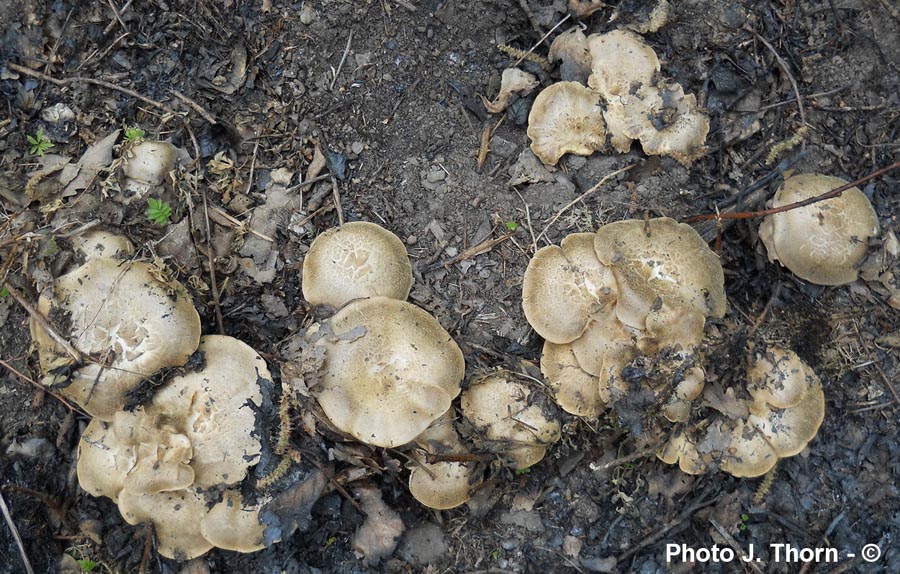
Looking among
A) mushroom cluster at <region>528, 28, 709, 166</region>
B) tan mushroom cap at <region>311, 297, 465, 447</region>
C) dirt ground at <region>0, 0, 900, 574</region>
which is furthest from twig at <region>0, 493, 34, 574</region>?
mushroom cluster at <region>528, 28, 709, 166</region>

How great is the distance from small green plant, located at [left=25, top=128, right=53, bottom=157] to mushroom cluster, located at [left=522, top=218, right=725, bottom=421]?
12.1 ft

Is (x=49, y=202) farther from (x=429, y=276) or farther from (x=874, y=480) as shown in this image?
(x=874, y=480)

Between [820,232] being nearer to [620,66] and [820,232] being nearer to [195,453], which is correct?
[620,66]

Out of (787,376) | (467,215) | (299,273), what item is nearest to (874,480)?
(787,376)

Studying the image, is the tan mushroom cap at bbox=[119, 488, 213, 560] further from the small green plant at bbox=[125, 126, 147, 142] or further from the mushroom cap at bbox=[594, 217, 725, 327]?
the mushroom cap at bbox=[594, 217, 725, 327]

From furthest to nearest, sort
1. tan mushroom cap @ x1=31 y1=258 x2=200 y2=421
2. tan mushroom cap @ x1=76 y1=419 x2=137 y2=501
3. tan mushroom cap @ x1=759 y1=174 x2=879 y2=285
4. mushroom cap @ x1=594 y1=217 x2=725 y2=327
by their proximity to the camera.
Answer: tan mushroom cap @ x1=759 y1=174 x2=879 y2=285 < mushroom cap @ x1=594 y1=217 x2=725 y2=327 < tan mushroom cap @ x1=76 y1=419 x2=137 y2=501 < tan mushroom cap @ x1=31 y1=258 x2=200 y2=421

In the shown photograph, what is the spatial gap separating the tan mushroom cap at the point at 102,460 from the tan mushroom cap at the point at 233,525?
614mm

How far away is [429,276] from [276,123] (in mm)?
1688

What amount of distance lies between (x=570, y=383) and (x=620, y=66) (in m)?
2.33

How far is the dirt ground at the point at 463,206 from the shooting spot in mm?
4527

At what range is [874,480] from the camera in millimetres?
4691

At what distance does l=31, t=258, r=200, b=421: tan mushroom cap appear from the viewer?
13.2 feet

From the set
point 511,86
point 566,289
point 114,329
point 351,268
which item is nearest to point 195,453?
point 114,329

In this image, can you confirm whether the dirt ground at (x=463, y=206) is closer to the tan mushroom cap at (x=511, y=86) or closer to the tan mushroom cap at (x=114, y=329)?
the tan mushroom cap at (x=511, y=86)
